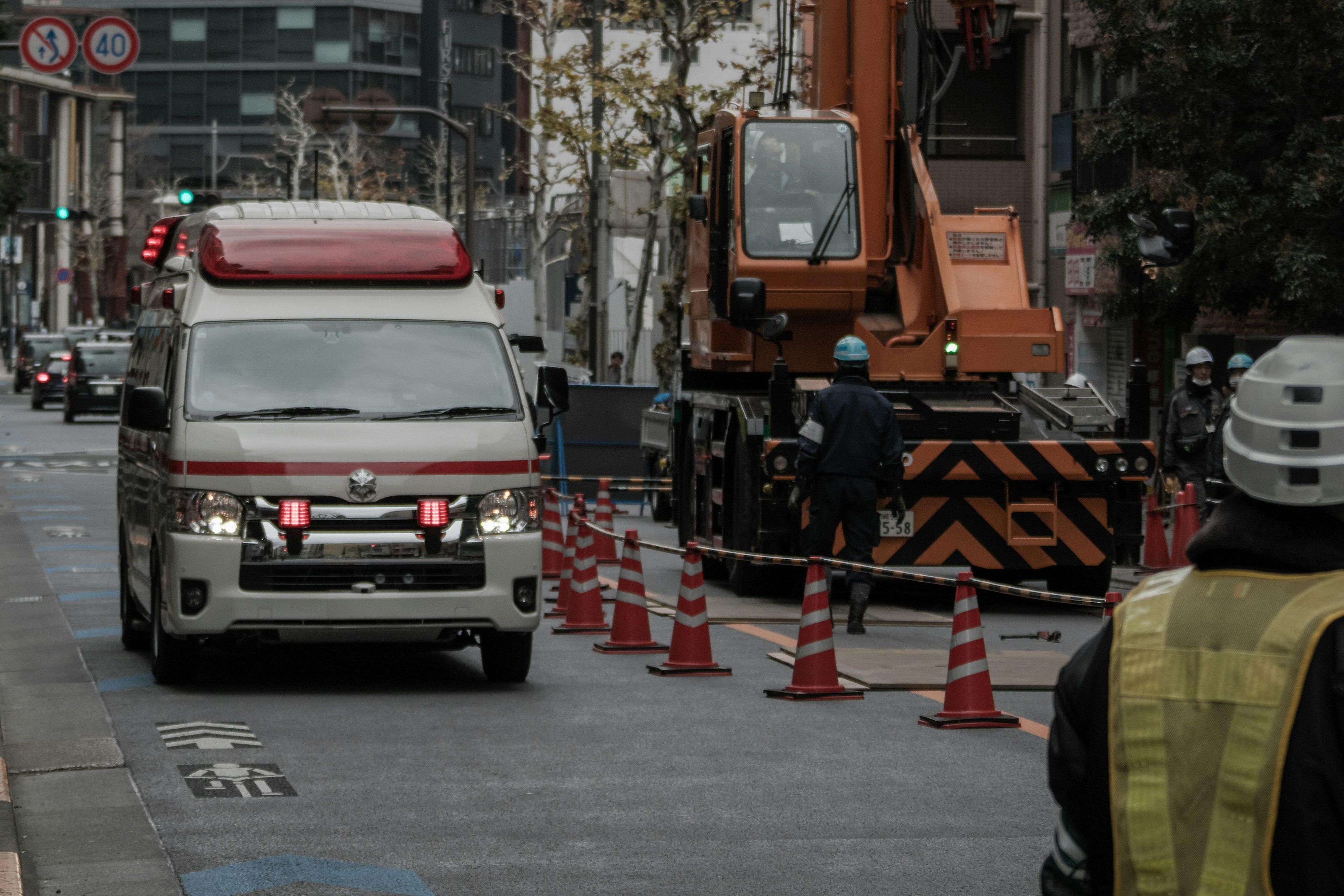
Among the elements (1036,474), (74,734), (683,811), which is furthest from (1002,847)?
(1036,474)

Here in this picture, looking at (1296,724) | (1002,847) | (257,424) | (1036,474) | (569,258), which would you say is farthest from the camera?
(569,258)

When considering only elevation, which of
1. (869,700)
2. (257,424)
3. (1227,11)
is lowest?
(869,700)

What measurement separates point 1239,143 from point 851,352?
23.7ft

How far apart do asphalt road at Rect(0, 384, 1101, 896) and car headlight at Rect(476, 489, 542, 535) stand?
0.87 meters

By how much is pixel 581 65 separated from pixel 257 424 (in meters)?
34.5

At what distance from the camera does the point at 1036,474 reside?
52.4 ft

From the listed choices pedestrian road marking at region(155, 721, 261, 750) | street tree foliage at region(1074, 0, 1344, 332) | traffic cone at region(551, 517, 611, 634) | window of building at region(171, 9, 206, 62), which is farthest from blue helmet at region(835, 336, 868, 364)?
window of building at region(171, 9, 206, 62)

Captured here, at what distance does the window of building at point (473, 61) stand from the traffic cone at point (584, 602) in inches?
4172

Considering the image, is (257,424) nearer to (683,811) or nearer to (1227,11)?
(683,811)

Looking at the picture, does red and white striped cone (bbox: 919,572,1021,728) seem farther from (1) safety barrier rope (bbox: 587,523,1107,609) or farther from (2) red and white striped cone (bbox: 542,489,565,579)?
(2) red and white striped cone (bbox: 542,489,565,579)

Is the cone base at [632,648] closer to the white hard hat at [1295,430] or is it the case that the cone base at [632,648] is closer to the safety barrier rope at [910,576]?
the safety barrier rope at [910,576]

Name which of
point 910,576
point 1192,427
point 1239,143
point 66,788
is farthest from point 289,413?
point 1239,143

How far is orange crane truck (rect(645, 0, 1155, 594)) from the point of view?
1603cm

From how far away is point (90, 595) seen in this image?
1730 centimetres
